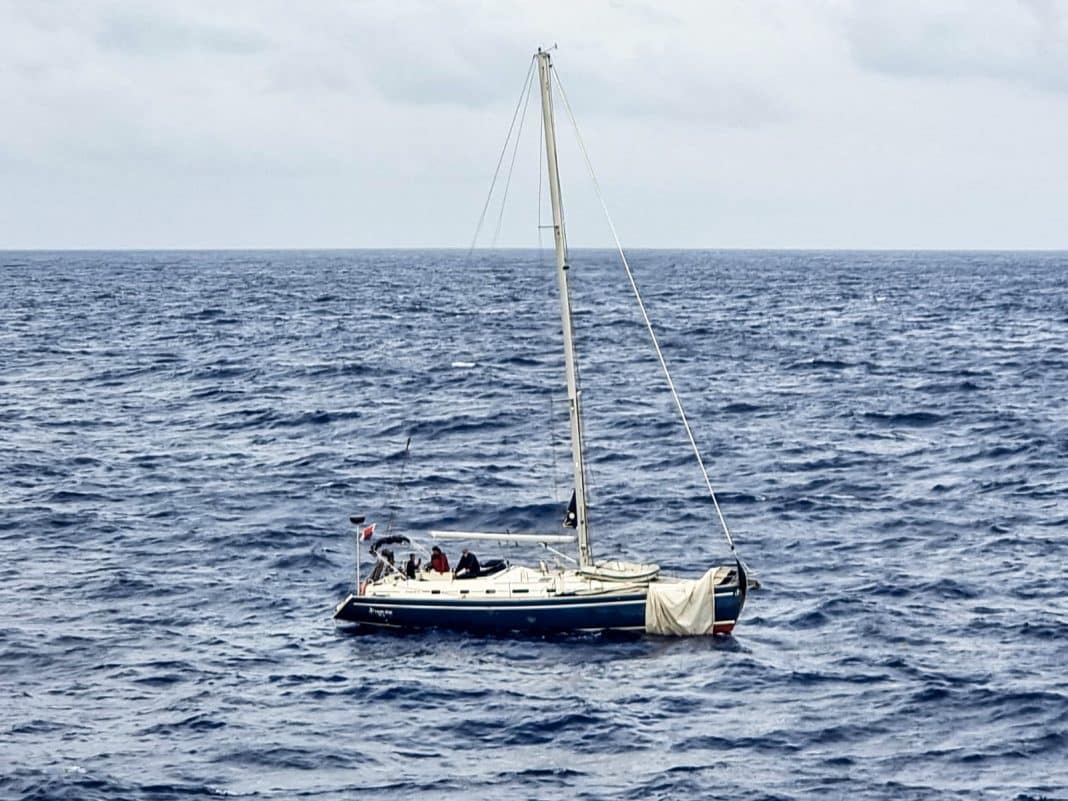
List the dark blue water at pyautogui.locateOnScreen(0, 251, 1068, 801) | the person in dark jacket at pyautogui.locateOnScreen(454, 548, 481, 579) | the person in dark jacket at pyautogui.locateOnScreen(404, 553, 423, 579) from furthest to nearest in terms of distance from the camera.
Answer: the person in dark jacket at pyautogui.locateOnScreen(404, 553, 423, 579)
the person in dark jacket at pyautogui.locateOnScreen(454, 548, 481, 579)
the dark blue water at pyautogui.locateOnScreen(0, 251, 1068, 801)

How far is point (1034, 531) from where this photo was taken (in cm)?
5622

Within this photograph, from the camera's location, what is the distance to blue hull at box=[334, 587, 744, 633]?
44875mm

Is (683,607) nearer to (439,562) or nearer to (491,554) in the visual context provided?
(439,562)

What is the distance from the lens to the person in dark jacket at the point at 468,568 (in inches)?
1858

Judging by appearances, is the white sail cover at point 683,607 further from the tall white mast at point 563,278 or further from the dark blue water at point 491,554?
the tall white mast at point 563,278

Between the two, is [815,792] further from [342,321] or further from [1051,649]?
[342,321]

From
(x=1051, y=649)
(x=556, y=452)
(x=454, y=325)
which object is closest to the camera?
(x=1051, y=649)

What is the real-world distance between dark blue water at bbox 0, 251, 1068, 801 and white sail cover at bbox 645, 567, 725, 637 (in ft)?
2.49

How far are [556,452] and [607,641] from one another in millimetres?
30211

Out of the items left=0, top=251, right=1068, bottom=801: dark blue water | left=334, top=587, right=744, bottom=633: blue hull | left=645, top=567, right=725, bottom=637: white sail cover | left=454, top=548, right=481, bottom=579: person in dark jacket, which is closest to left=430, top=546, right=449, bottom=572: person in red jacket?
left=454, top=548, right=481, bottom=579: person in dark jacket

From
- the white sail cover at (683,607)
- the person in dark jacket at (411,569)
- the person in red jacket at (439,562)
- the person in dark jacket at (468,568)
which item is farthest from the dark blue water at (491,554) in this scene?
the person in red jacket at (439,562)

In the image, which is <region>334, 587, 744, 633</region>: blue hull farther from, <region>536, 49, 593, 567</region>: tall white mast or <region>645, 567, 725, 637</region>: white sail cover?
<region>536, 49, 593, 567</region>: tall white mast

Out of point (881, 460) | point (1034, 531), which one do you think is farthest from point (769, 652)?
point (881, 460)

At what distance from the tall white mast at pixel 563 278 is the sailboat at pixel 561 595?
0.10 feet
